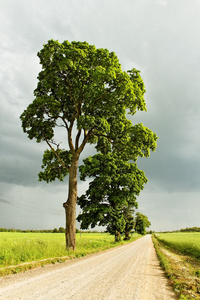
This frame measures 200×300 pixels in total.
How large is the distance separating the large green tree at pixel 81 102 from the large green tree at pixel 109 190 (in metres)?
10.7

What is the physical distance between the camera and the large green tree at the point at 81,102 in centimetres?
1462

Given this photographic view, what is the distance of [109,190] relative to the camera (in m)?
28.5

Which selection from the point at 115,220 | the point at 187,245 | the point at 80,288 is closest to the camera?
the point at 80,288

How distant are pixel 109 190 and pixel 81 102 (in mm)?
15752

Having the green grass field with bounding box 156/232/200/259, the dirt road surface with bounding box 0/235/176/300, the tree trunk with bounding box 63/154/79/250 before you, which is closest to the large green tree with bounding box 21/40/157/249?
the tree trunk with bounding box 63/154/79/250

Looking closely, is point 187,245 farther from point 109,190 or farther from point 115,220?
point 109,190

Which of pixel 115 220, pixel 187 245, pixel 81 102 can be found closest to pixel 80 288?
pixel 81 102

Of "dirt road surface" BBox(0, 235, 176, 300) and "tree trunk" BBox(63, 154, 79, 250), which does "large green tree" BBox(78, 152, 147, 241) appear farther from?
"dirt road surface" BBox(0, 235, 176, 300)

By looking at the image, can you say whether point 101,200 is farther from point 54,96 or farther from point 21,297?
point 21,297

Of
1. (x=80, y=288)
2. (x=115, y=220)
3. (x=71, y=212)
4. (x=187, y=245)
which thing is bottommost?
(x=187, y=245)

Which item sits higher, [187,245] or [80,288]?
[80,288]

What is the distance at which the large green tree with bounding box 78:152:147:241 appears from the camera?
27109mm

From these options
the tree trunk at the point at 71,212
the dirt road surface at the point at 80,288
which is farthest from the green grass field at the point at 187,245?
the dirt road surface at the point at 80,288

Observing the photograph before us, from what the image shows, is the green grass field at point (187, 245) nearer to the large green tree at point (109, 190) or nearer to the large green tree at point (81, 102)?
the large green tree at point (109, 190)
